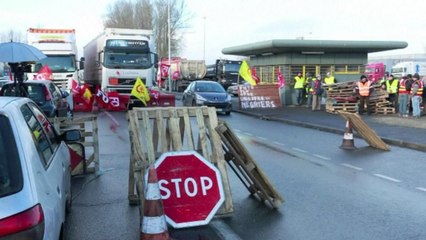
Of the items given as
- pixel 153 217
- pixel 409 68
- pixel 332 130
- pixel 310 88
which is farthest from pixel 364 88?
pixel 409 68

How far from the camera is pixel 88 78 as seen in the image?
1299 inches

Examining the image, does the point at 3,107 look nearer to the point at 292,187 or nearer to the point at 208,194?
the point at 208,194

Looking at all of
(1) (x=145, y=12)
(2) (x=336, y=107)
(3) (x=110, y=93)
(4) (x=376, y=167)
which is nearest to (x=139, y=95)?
(3) (x=110, y=93)

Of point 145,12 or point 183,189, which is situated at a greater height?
point 145,12

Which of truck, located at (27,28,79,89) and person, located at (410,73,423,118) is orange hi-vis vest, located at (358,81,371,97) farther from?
truck, located at (27,28,79,89)

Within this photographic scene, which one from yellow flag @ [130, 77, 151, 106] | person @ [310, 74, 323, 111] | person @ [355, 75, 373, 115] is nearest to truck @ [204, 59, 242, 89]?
person @ [310, 74, 323, 111]

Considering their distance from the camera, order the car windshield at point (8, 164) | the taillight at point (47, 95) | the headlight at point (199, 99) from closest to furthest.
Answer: the car windshield at point (8, 164) < the taillight at point (47, 95) < the headlight at point (199, 99)

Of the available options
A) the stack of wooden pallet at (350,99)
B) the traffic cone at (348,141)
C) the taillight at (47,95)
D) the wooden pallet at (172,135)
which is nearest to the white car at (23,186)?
the wooden pallet at (172,135)

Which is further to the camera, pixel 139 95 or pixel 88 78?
pixel 88 78

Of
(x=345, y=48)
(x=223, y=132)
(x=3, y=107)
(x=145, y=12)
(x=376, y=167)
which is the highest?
(x=145, y=12)

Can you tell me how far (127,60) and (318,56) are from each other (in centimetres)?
1048

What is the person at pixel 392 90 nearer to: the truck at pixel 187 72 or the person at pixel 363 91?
the person at pixel 363 91

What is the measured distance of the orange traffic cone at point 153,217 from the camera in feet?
14.6

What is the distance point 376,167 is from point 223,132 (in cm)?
494
